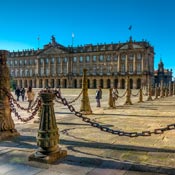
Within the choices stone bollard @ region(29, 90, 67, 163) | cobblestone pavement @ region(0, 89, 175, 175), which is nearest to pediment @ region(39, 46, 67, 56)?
cobblestone pavement @ region(0, 89, 175, 175)

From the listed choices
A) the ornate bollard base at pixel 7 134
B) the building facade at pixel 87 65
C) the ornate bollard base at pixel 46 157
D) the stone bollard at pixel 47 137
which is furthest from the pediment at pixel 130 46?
the ornate bollard base at pixel 46 157

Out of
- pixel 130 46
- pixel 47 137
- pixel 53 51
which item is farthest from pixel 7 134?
pixel 53 51

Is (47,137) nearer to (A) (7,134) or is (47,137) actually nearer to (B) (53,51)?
(A) (7,134)

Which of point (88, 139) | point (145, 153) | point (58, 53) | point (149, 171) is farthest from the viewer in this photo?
point (58, 53)

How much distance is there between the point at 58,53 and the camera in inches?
3937

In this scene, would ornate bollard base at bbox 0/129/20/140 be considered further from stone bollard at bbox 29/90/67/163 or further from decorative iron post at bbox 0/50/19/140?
stone bollard at bbox 29/90/67/163

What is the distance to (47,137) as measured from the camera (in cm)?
468

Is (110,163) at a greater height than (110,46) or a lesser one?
lesser

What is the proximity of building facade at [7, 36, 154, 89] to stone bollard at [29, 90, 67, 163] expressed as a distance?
7318 centimetres

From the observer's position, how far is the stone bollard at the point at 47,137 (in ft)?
15.2

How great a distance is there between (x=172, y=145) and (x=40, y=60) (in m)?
101

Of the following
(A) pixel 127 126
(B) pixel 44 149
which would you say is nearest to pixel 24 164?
(B) pixel 44 149

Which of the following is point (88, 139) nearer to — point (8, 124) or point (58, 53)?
point (8, 124)

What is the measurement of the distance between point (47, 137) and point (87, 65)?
90786mm
